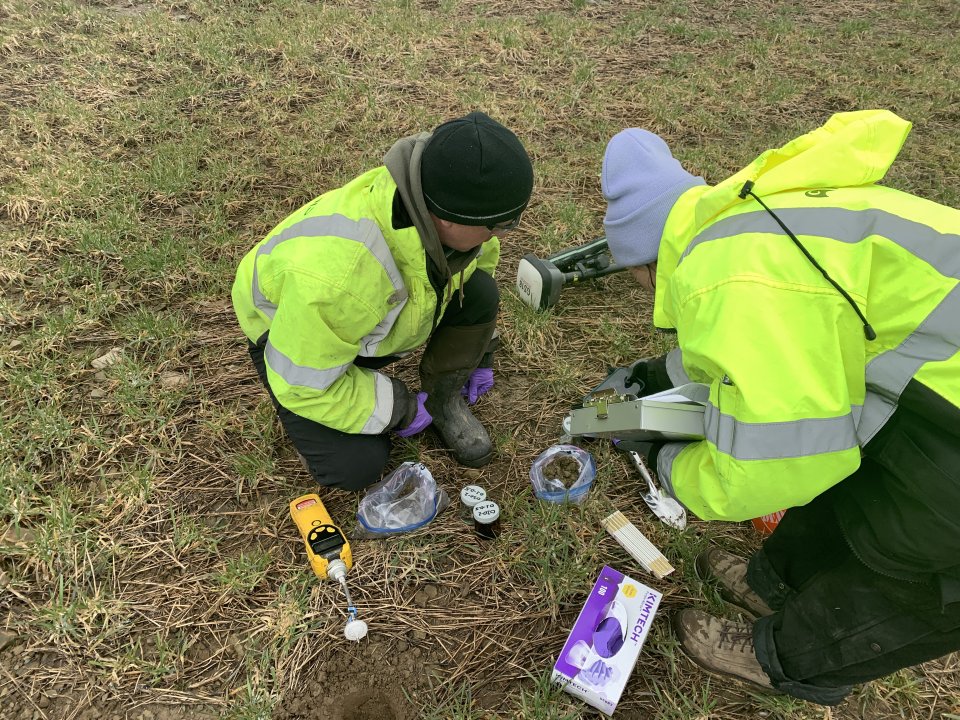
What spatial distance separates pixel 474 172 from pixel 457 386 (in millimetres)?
1066

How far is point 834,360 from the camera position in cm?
117

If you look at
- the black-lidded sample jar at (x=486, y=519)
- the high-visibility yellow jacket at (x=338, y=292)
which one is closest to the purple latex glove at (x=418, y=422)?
the high-visibility yellow jacket at (x=338, y=292)

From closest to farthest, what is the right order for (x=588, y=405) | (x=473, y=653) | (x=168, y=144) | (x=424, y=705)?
(x=424, y=705), (x=473, y=653), (x=588, y=405), (x=168, y=144)

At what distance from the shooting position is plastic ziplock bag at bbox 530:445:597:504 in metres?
2.28

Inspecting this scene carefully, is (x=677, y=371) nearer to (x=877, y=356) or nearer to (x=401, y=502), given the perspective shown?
(x=877, y=356)

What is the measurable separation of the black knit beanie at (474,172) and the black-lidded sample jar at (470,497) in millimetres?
1010

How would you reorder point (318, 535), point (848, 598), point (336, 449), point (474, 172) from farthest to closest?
point (336, 449)
point (318, 535)
point (474, 172)
point (848, 598)

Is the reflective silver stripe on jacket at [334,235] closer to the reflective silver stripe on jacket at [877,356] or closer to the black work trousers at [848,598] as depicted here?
the reflective silver stripe on jacket at [877,356]

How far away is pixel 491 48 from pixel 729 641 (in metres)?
5.19

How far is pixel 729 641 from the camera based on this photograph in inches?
73.3

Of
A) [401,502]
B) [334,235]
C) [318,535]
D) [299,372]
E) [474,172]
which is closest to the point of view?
[474,172]

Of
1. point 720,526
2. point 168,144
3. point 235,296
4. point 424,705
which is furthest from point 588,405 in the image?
point 168,144

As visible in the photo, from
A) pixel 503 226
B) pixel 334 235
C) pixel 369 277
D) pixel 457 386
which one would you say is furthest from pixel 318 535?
pixel 503 226

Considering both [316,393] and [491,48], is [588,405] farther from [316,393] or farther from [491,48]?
[491,48]
